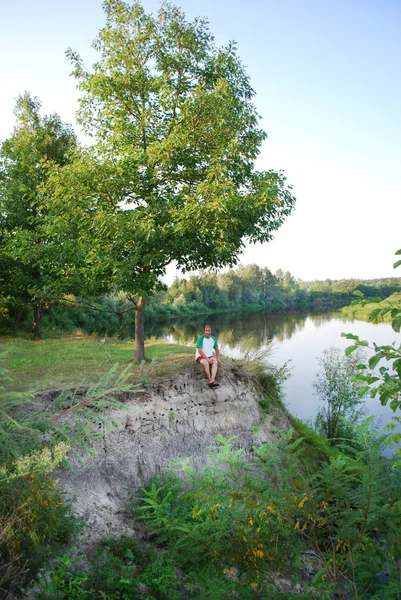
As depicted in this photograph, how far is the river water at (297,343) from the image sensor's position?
762 inches

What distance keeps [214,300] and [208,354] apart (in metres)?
66.7

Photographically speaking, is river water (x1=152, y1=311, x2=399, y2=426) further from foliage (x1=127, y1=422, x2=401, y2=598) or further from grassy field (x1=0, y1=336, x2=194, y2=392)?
foliage (x1=127, y1=422, x2=401, y2=598)

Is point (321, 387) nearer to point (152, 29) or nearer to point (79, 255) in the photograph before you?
point (79, 255)

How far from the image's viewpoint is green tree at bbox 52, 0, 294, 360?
30.1 feet

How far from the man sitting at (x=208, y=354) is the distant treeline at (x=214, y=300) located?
1403cm

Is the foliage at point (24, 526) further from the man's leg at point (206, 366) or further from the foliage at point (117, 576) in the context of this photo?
the man's leg at point (206, 366)

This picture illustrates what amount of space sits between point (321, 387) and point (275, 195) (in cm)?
1386

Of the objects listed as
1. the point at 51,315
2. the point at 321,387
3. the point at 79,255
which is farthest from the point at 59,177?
the point at 51,315

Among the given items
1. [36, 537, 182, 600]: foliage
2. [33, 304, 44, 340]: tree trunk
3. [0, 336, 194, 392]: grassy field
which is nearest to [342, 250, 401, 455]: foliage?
[36, 537, 182, 600]: foliage

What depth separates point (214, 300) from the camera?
7638cm

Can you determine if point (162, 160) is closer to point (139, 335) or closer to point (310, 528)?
point (139, 335)

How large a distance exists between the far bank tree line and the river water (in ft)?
16.1

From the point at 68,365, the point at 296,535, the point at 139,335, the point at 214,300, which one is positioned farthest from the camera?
the point at 214,300

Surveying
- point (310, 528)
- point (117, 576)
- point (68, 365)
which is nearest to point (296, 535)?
point (310, 528)
